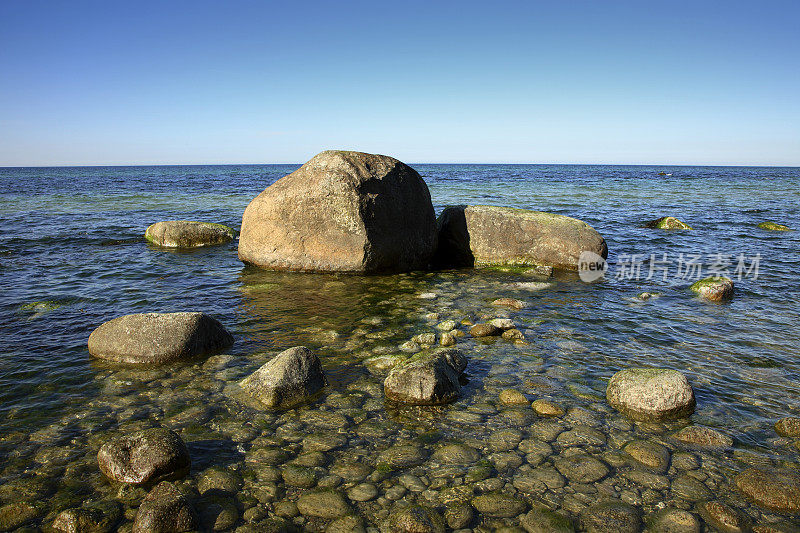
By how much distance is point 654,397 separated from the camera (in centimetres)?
504

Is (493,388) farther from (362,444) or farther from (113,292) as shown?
(113,292)

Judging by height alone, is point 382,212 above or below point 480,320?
above

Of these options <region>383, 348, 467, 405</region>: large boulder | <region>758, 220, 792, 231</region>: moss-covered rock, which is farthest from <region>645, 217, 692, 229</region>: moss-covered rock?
<region>383, 348, 467, 405</region>: large boulder

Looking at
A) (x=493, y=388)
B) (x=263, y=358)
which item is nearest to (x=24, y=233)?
(x=263, y=358)

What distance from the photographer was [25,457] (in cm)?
432

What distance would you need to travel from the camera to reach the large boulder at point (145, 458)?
3.95 meters

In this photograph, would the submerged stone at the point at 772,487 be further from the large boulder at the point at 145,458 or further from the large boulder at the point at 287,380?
the large boulder at the point at 145,458

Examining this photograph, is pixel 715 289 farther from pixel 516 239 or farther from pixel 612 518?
pixel 612 518

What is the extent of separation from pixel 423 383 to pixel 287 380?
149 cm

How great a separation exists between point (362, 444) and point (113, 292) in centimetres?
741

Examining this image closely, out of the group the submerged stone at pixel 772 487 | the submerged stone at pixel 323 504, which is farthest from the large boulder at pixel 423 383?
the submerged stone at pixel 772 487

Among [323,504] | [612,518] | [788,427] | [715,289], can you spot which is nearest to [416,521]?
[323,504]

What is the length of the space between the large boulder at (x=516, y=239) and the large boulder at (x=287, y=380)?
23.1ft

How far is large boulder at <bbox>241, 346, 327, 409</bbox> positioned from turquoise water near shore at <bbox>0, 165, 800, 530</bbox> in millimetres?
221
